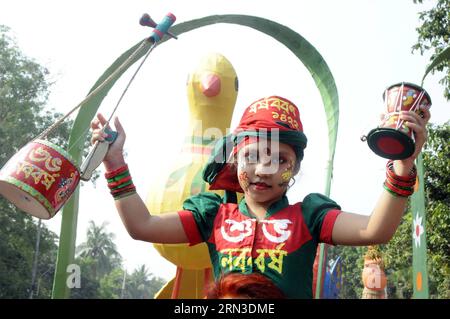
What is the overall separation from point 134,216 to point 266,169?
556 millimetres

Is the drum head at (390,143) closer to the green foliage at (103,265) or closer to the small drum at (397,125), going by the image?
the small drum at (397,125)

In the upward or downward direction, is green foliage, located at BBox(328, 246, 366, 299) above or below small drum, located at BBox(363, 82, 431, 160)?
above

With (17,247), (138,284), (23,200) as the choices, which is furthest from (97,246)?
(23,200)

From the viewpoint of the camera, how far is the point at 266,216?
8.53 ft

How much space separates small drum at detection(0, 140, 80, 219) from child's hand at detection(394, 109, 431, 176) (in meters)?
1.22

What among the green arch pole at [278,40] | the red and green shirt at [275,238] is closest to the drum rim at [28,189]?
the red and green shirt at [275,238]

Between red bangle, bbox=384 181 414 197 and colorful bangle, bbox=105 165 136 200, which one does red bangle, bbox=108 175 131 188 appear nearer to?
colorful bangle, bbox=105 165 136 200

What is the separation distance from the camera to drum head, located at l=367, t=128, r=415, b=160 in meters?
2.10

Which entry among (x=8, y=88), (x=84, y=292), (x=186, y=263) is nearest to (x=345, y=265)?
(x=84, y=292)

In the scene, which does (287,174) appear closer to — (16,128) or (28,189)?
(28,189)

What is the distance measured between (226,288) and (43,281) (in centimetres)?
2713

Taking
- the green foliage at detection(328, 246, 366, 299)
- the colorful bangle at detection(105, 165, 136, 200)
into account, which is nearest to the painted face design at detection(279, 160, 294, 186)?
the colorful bangle at detection(105, 165, 136, 200)

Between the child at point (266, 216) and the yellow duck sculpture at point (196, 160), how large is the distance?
7.90 ft
